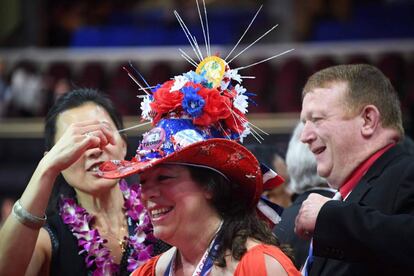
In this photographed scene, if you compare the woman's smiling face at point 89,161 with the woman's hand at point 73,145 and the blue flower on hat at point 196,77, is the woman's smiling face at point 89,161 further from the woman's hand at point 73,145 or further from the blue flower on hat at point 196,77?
the blue flower on hat at point 196,77

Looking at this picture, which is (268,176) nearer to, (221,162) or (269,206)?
(269,206)

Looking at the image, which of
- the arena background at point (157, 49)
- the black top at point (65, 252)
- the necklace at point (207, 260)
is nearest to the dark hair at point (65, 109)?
the black top at point (65, 252)

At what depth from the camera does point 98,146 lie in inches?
120

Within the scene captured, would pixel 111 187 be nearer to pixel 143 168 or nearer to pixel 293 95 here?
pixel 143 168

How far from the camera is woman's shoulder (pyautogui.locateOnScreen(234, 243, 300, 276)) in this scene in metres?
2.62

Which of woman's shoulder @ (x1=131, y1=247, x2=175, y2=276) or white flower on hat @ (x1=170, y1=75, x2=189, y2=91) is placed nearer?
white flower on hat @ (x1=170, y1=75, x2=189, y2=91)

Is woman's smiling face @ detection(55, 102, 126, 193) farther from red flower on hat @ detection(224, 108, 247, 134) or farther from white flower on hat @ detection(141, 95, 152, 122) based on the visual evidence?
red flower on hat @ detection(224, 108, 247, 134)

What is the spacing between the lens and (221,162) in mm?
2793

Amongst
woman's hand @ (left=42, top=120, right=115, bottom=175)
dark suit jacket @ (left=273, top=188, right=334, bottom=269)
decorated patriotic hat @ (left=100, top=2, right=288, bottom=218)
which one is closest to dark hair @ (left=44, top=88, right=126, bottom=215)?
woman's hand @ (left=42, top=120, right=115, bottom=175)

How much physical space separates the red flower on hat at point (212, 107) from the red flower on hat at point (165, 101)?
8 centimetres

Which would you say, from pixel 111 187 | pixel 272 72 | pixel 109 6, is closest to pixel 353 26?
pixel 272 72

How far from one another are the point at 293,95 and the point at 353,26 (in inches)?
100

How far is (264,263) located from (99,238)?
1060 millimetres

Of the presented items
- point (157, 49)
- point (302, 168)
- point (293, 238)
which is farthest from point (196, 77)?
point (157, 49)
